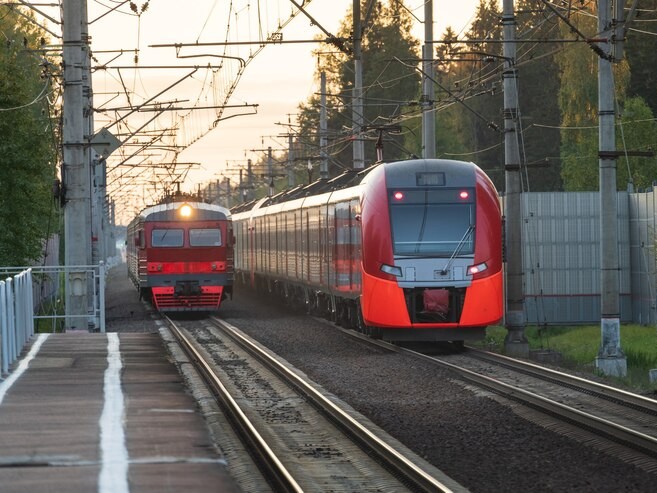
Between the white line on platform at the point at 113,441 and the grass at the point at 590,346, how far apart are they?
6.80m

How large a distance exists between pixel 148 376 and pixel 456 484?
769cm

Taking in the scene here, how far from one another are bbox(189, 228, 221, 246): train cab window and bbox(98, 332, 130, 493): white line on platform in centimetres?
1628

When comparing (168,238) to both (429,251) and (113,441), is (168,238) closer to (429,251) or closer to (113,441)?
(429,251)

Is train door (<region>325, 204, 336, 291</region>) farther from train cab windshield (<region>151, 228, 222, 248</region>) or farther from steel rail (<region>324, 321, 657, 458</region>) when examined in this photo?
steel rail (<region>324, 321, 657, 458</region>)

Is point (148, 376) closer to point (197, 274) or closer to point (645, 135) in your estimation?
point (197, 274)

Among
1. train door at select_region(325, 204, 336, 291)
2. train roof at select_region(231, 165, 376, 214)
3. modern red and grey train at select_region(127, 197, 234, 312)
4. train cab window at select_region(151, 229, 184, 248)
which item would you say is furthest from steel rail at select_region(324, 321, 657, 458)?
train cab window at select_region(151, 229, 184, 248)

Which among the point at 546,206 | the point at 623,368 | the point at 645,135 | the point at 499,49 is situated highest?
the point at 499,49

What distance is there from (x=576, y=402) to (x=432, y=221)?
23.8 ft

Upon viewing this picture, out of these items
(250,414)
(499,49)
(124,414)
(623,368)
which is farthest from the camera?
(499,49)

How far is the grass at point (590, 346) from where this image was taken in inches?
857

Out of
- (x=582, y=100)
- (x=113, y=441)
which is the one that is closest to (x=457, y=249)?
(x=113, y=441)

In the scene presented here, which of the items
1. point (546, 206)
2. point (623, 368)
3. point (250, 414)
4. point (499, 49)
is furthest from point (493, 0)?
point (250, 414)

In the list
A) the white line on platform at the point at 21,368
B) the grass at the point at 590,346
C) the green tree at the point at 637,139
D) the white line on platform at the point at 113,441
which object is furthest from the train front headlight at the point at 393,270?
the green tree at the point at 637,139

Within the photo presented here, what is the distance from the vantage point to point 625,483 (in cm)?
1070
